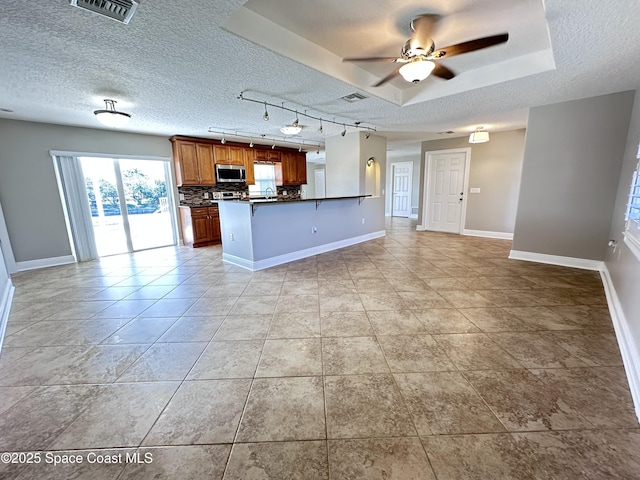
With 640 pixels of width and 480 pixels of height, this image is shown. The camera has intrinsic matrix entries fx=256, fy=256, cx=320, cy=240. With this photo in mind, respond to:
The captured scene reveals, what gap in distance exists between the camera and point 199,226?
5828mm

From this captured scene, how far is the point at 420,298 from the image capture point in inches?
116

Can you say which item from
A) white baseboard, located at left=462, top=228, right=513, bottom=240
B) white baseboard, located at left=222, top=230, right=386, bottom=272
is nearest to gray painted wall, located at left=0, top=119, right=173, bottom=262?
white baseboard, located at left=222, top=230, right=386, bottom=272

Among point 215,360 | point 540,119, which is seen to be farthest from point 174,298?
point 540,119

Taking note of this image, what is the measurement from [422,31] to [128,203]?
5.98m

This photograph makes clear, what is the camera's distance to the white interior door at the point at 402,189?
389 inches

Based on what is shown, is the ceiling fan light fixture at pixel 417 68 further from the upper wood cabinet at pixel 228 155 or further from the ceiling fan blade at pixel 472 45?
the upper wood cabinet at pixel 228 155

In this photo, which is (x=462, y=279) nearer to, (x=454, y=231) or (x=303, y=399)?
(x=303, y=399)

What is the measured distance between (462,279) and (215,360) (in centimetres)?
318

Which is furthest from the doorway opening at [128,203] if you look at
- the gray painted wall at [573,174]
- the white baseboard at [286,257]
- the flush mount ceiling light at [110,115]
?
the gray painted wall at [573,174]

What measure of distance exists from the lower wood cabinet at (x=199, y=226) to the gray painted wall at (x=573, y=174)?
6112 millimetres

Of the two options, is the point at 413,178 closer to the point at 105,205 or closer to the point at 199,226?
the point at 199,226

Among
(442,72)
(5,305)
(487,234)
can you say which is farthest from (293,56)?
(487,234)

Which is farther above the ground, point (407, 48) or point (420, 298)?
point (407, 48)

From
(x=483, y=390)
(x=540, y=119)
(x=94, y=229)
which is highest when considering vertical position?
(x=540, y=119)
